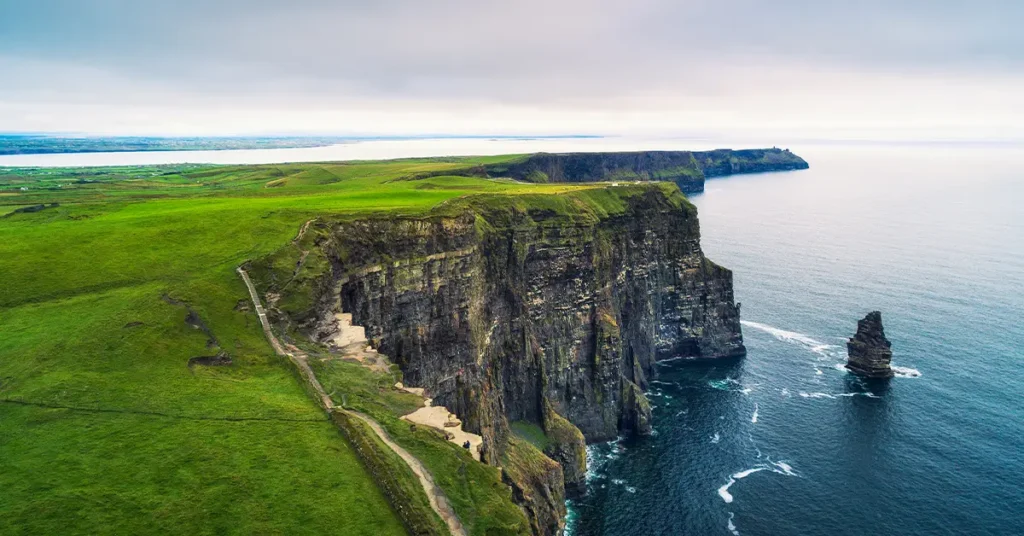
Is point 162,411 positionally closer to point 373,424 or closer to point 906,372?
point 373,424

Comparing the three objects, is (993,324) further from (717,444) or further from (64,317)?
(64,317)

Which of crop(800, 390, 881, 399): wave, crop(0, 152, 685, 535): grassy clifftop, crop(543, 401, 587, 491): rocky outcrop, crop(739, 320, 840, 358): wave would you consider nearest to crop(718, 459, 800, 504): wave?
crop(543, 401, 587, 491): rocky outcrop

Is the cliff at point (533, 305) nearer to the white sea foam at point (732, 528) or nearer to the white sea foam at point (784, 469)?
the white sea foam at point (784, 469)

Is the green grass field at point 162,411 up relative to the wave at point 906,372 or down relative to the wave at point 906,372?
up

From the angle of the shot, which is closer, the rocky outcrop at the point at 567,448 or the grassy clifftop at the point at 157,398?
the grassy clifftop at the point at 157,398

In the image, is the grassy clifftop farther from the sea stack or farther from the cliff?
the sea stack

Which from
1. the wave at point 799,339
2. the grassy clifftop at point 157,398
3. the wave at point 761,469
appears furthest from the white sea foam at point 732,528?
the wave at point 799,339

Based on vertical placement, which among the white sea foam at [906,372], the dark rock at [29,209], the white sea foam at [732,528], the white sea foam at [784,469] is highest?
the dark rock at [29,209]
